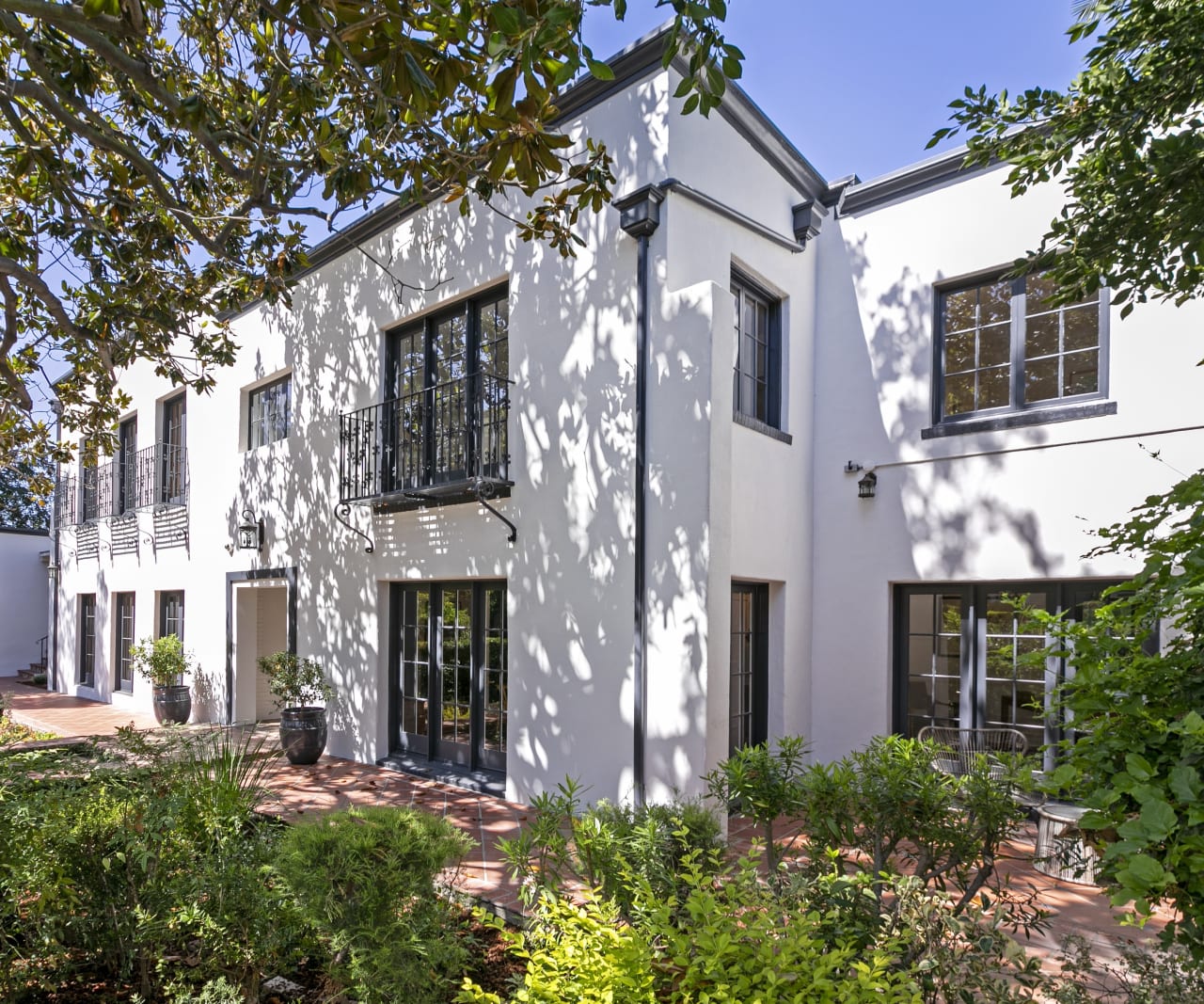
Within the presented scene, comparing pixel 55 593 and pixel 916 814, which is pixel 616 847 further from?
pixel 55 593

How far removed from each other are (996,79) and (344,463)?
7329 mm

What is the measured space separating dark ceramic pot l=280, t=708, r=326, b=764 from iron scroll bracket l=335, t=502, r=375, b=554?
1901 millimetres

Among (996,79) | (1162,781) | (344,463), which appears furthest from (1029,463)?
(344,463)

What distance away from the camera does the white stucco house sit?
583cm

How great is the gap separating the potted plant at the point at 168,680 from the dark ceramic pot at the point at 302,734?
155 inches

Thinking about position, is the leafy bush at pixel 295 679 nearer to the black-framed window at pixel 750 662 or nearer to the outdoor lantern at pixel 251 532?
the outdoor lantern at pixel 251 532

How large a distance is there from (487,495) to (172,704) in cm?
742

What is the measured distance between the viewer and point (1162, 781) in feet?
5.42

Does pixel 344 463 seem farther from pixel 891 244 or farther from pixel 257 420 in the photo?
pixel 891 244

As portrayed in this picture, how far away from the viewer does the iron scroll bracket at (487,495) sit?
681 centimetres

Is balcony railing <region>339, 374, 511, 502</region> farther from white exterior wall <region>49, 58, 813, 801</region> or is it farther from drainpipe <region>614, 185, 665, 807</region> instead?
drainpipe <region>614, 185, 665, 807</region>

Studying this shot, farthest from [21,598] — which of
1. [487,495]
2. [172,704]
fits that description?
[487,495]

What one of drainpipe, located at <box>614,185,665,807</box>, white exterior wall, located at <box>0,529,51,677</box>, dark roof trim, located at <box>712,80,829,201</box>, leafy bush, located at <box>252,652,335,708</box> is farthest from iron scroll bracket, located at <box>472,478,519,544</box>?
white exterior wall, located at <box>0,529,51,677</box>

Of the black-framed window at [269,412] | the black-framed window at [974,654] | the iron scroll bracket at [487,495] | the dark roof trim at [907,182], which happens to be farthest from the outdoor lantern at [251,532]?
the dark roof trim at [907,182]
